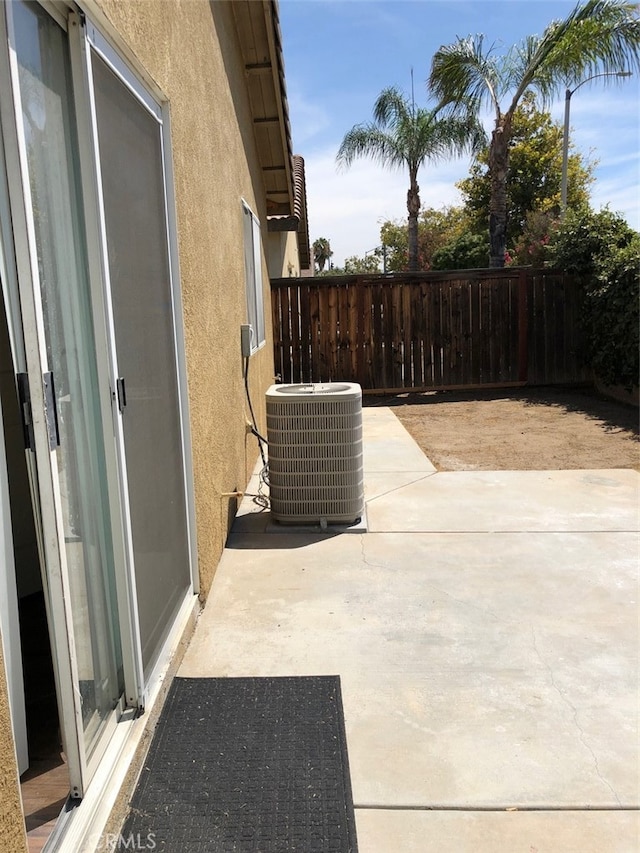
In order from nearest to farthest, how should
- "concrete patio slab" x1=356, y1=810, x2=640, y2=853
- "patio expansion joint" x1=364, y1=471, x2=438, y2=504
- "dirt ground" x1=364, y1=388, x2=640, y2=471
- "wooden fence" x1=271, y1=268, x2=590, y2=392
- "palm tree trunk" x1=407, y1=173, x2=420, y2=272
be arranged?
"concrete patio slab" x1=356, y1=810, x2=640, y2=853
"patio expansion joint" x1=364, y1=471, x2=438, y2=504
"dirt ground" x1=364, y1=388, x2=640, y2=471
"wooden fence" x1=271, y1=268, x2=590, y2=392
"palm tree trunk" x1=407, y1=173, x2=420, y2=272

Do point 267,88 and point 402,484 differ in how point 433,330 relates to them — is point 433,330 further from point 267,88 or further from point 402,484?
point 402,484

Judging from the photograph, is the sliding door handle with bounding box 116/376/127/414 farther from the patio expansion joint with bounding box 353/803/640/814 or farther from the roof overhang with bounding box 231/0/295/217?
the roof overhang with bounding box 231/0/295/217

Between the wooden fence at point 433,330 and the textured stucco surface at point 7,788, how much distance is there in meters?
9.91

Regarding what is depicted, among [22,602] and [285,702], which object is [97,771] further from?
[22,602]

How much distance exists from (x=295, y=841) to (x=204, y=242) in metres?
3.19

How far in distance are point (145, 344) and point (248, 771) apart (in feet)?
5.49

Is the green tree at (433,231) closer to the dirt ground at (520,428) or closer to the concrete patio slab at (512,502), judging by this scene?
the dirt ground at (520,428)

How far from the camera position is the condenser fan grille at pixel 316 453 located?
485 cm

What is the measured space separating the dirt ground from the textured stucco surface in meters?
5.46

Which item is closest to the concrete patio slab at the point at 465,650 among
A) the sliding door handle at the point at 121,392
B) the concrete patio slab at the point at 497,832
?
the concrete patio slab at the point at 497,832

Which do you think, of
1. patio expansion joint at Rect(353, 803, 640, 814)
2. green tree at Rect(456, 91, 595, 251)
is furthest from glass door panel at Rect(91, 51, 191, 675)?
green tree at Rect(456, 91, 595, 251)

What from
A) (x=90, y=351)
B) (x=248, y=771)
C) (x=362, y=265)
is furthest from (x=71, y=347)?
(x=362, y=265)

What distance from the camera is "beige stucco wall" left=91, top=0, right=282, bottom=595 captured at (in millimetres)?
3314

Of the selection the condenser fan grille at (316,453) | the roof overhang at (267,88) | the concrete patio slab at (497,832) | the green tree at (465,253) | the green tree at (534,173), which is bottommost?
the concrete patio slab at (497,832)
